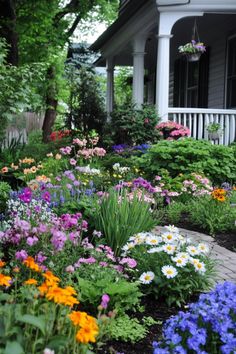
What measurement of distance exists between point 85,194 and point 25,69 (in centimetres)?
450

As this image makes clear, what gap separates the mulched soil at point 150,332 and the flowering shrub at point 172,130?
6028 mm

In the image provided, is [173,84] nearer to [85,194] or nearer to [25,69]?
[25,69]

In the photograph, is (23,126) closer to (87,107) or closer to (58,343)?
(87,107)

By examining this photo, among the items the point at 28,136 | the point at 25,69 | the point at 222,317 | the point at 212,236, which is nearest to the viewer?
the point at 222,317

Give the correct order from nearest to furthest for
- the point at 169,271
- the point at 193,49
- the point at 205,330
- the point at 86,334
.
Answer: the point at 86,334 < the point at 205,330 < the point at 169,271 < the point at 193,49

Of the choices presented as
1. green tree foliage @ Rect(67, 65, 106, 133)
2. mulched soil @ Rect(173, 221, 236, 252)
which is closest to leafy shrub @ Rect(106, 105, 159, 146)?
green tree foliage @ Rect(67, 65, 106, 133)

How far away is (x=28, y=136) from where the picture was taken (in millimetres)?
18547

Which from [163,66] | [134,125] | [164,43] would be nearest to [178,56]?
[164,43]

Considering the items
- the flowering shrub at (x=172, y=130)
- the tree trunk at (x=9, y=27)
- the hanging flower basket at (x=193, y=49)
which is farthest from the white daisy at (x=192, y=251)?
the tree trunk at (x=9, y=27)

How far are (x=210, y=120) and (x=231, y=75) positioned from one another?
5.82 ft

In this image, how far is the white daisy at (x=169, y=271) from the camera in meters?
3.36

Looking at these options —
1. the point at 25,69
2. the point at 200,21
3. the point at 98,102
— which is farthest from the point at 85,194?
the point at 200,21

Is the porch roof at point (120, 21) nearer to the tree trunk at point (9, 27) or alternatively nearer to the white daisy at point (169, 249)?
the tree trunk at point (9, 27)

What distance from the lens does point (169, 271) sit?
3396mm
